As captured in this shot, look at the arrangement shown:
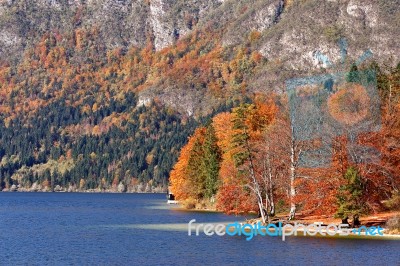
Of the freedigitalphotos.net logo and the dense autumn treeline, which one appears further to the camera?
the dense autumn treeline

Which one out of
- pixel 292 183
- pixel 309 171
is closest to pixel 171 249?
pixel 292 183

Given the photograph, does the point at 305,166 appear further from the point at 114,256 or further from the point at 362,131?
the point at 114,256

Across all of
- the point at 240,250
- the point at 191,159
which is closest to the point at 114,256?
the point at 240,250

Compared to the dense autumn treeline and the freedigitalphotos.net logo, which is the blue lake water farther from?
the dense autumn treeline

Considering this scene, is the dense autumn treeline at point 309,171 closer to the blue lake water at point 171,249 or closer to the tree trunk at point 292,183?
the tree trunk at point 292,183

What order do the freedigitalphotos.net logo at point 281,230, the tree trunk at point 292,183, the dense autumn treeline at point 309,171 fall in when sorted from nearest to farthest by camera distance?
the freedigitalphotos.net logo at point 281,230 → the dense autumn treeline at point 309,171 → the tree trunk at point 292,183

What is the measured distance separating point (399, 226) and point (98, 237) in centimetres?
3136

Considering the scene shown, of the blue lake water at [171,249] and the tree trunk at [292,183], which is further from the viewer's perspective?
the tree trunk at [292,183]

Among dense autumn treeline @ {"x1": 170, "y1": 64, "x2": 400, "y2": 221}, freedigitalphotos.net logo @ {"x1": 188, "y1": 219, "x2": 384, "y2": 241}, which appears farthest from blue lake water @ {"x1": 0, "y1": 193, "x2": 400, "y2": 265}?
dense autumn treeline @ {"x1": 170, "y1": 64, "x2": 400, "y2": 221}

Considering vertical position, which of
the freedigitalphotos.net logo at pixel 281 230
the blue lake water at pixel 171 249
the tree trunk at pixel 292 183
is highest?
the tree trunk at pixel 292 183

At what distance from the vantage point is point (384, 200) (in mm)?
98562

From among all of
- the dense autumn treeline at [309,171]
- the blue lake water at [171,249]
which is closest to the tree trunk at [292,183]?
the dense autumn treeline at [309,171]

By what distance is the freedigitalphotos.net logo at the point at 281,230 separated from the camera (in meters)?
83.3

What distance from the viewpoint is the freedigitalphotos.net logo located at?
8331cm
